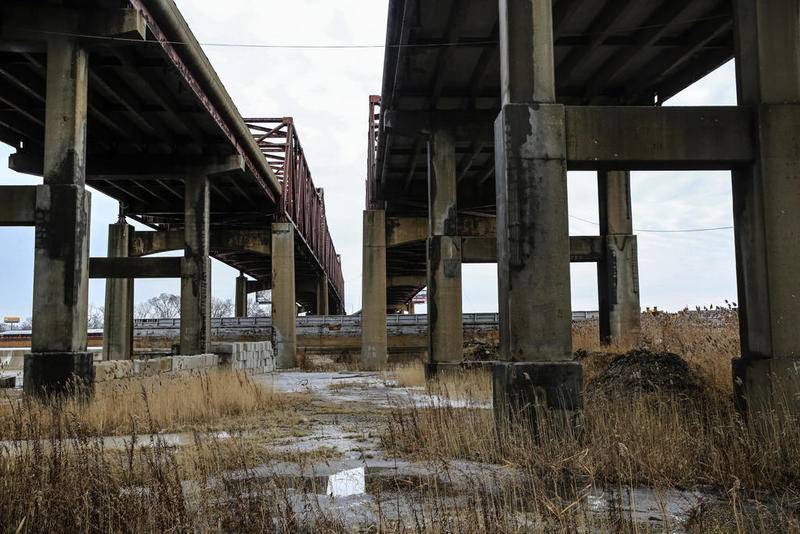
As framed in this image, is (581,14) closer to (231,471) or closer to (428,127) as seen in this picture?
(428,127)

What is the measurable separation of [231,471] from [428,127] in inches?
595

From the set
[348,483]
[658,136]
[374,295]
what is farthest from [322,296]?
[348,483]

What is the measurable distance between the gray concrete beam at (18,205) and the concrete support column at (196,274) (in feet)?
34.7

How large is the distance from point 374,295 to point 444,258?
988 centimetres

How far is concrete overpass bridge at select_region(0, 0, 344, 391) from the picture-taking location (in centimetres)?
1322

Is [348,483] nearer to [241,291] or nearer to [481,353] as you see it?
[481,353]

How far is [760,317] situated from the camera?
328 inches

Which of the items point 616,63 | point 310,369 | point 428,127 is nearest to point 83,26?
point 428,127

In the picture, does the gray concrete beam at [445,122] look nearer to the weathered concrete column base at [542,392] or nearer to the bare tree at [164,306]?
the weathered concrete column base at [542,392]

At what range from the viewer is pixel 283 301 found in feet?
104

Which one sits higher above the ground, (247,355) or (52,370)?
(52,370)

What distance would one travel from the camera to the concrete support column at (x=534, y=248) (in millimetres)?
8227

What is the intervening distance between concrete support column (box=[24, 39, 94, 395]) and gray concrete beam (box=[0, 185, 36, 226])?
0.72ft

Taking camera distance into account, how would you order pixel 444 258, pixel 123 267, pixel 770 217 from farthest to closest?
pixel 123 267, pixel 444 258, pixel 770 217
